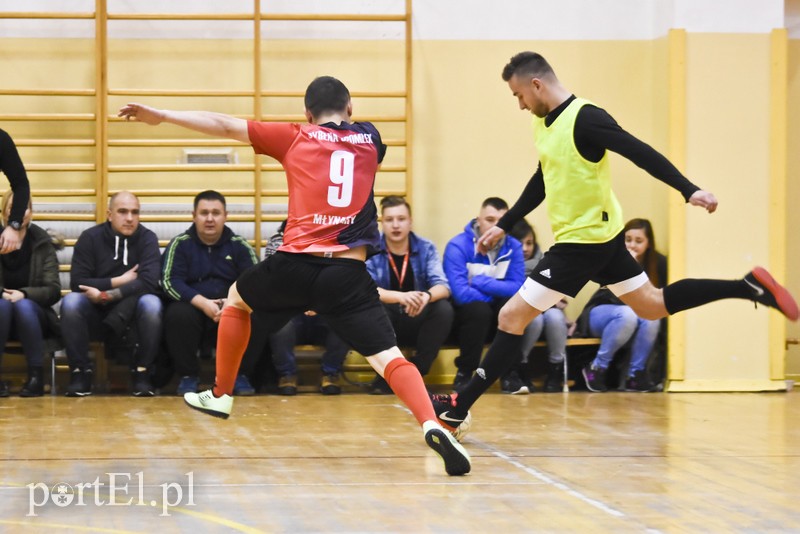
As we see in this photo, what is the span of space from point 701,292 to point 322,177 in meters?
1.86

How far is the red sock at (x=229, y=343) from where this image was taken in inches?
184

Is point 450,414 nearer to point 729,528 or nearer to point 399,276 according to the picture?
point 729,528

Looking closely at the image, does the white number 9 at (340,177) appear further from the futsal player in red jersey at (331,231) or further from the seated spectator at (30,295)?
the seated spectator at (30,295)

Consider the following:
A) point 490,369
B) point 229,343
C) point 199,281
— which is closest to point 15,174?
point 229,343

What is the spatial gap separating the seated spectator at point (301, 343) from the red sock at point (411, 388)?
330cm

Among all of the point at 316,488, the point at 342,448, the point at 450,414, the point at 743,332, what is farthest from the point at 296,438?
the point at 743,332

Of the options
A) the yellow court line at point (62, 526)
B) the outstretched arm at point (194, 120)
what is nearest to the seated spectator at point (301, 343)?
the outstretched arm at point (194, 120)

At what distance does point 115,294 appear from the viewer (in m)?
7.63

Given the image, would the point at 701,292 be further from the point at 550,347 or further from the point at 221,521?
the point at 550,347

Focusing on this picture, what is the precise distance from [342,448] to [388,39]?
4.42 metres

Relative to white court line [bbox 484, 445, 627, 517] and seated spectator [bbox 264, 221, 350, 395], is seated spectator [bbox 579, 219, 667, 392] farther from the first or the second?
white court line [bbox 484, 445, 627, 517]

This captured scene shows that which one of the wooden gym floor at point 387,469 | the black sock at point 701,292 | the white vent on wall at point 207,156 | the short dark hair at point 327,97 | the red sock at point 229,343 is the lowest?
the wooden gym floor at point 387,469

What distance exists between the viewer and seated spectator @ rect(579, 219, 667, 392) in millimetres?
7910

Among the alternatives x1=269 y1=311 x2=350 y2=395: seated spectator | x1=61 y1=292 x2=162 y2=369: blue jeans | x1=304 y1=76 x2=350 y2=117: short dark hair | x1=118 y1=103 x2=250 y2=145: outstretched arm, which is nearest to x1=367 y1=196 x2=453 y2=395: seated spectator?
x1=269 y1=311 x2=350 y2=395: seated spectator
